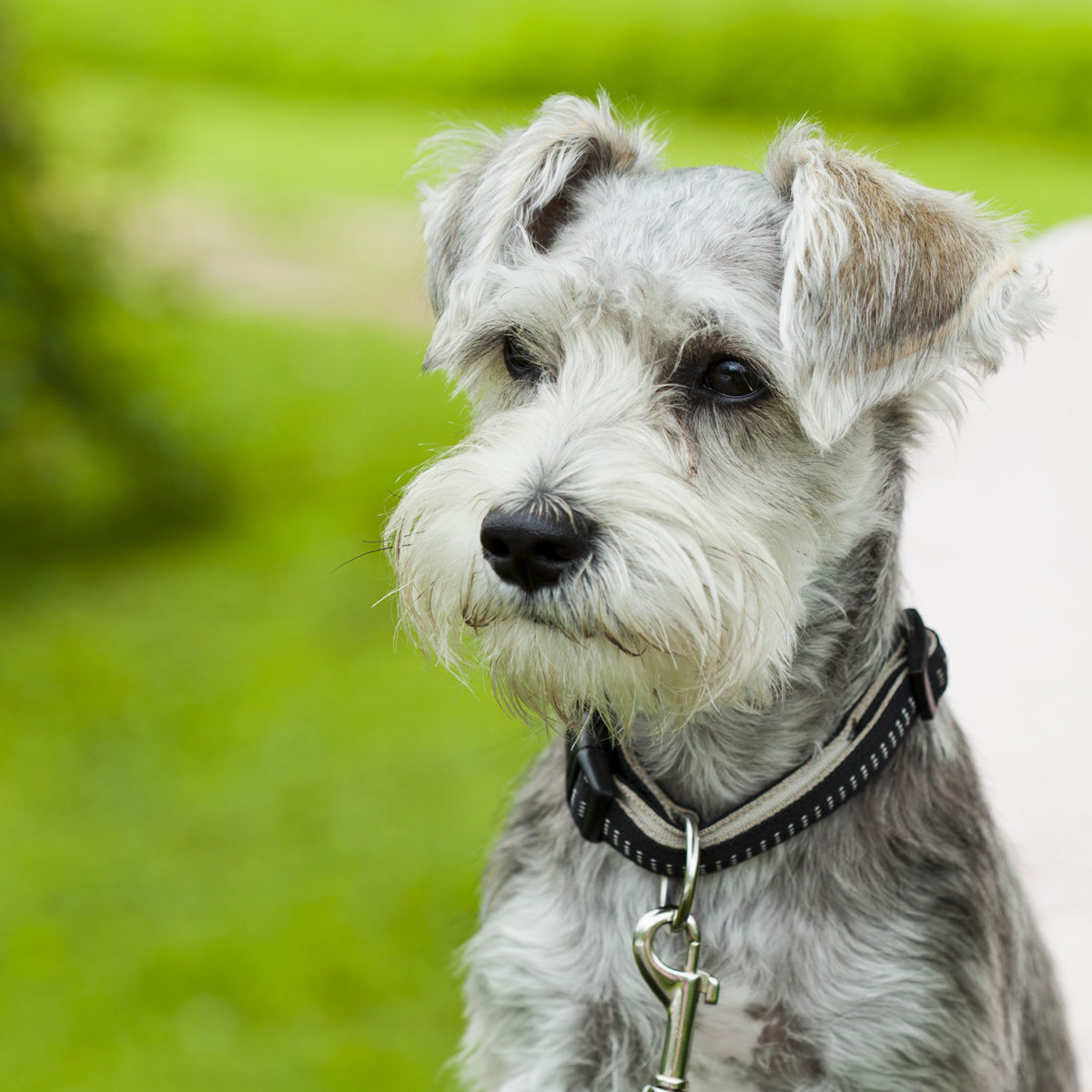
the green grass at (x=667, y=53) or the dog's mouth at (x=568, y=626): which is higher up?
the green grass at (x=667, y=53)

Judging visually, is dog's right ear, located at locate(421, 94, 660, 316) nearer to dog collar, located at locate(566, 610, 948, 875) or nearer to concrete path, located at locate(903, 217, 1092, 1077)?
dog collar, located at locate(566, 610, 948, 875)

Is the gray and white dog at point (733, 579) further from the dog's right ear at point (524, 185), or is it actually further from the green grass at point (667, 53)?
the green grass at point (667, 53)

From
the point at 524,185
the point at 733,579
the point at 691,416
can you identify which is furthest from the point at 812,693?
the point at 524,185

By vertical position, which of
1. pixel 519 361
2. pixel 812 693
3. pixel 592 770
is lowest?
pixel 592 770

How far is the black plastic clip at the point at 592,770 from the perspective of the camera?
2.55 m

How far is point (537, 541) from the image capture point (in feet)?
7.39

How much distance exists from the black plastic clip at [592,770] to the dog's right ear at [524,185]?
3.27 ft

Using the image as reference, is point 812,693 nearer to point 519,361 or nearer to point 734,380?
point 734,380

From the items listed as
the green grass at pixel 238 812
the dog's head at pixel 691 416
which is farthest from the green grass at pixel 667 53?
the dog's head at pixel 691 416

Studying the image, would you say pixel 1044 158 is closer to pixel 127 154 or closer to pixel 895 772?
pixel 127 154

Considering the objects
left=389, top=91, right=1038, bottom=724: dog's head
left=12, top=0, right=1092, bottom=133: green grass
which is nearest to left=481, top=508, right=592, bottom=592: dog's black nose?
left=389, top=91, right=1038, bottom=724: dog's head

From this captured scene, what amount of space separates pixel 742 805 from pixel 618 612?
54 centimetres

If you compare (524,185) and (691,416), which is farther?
(524,185)

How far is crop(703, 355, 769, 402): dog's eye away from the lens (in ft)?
8.43
